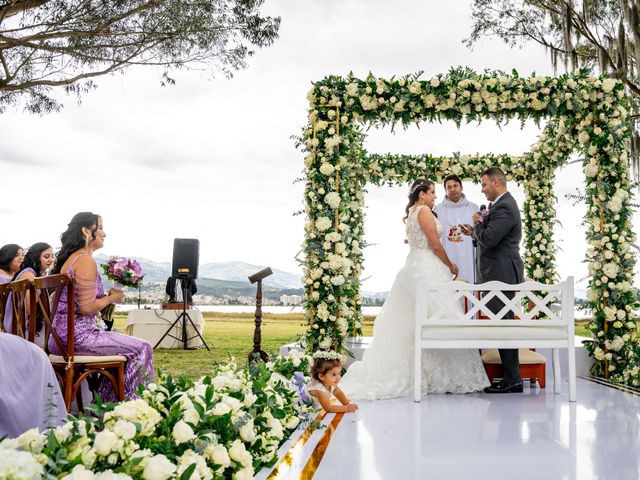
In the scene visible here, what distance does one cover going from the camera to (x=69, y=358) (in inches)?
147

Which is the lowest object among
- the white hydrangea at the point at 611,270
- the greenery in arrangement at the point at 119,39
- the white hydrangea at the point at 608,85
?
the white hydrangea at the point at 611,270

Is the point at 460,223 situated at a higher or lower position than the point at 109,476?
higher

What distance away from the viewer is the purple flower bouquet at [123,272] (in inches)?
165

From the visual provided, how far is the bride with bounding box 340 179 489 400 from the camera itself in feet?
17.5

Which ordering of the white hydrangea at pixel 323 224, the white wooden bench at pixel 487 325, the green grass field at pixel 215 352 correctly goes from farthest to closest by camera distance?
the green grass field at pixel 215 352 < the white hydrangea at pixel 323 224 < the white wooden bench at pixel 487 325

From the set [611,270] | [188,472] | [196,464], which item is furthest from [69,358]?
[611,270]

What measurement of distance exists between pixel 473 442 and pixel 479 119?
3949mm

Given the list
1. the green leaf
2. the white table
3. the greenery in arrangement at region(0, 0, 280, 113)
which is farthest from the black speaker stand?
the green leaf

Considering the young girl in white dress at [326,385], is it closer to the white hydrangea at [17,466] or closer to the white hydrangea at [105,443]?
the white hydrangea at [105,443]

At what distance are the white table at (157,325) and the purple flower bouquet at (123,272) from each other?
7.56m

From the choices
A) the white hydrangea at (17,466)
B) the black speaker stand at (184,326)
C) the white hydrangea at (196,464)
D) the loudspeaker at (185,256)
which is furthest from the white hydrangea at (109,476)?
the loudspeaker at (185,256)

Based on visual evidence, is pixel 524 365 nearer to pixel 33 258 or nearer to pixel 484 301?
pixel 484 301

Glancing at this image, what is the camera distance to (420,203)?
5.76 m

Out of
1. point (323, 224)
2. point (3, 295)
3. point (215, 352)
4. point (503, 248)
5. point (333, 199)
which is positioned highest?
point (333, 199)
